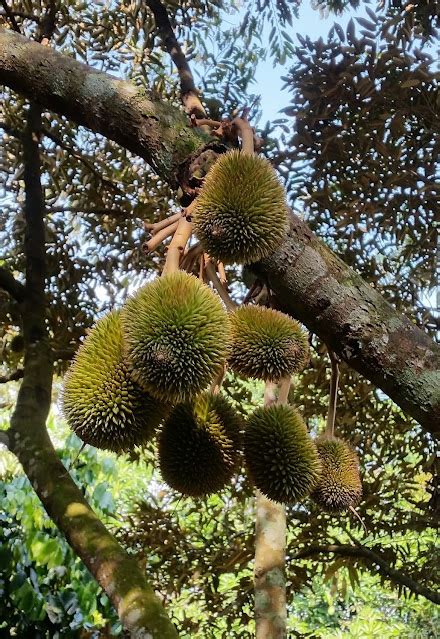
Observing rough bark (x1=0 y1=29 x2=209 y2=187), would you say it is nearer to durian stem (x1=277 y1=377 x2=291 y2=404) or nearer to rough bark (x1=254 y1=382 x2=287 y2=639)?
durian stem (x1=277 y1=377 x2=291 y2=404)

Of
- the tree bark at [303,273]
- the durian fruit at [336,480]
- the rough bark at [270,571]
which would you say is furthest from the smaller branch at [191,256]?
the rough bark at [270,571]

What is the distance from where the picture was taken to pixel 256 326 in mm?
1236

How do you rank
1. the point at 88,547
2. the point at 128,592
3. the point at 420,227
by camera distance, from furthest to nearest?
1. the point at 420,227
2. the point at 88,547
3. the point at 128,592

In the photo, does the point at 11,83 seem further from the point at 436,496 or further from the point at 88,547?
the point at 436,496

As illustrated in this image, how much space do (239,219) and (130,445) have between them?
0.45 m

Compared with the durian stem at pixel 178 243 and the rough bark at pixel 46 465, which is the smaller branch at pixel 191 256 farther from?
the rough bark at pixel 46 465

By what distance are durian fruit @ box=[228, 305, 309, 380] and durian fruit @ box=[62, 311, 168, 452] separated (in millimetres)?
187

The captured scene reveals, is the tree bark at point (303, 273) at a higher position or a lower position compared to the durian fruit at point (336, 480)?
higher

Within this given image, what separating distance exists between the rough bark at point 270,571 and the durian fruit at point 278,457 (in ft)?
2.01

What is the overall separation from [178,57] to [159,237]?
150 cm

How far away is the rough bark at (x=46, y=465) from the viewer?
1675mm

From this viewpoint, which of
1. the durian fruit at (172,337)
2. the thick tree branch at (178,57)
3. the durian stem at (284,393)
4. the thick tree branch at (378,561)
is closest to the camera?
the durian fruit at (172,337)

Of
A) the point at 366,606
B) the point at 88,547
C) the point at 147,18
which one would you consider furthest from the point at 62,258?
the point at 366,606

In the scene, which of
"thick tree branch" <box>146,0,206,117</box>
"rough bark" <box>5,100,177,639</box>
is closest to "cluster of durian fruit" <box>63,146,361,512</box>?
"rough bark" <box>5,100,177,639</box>
